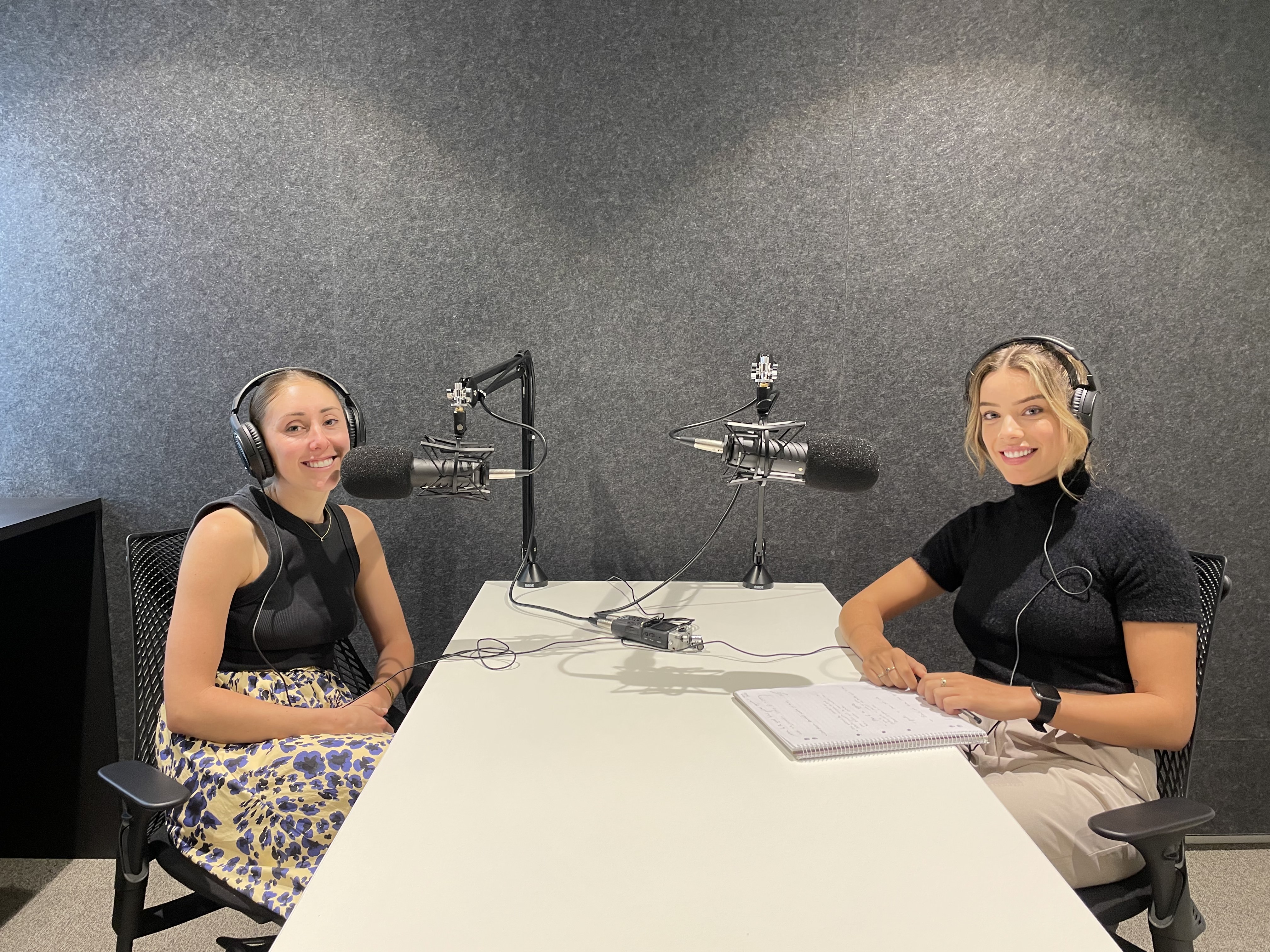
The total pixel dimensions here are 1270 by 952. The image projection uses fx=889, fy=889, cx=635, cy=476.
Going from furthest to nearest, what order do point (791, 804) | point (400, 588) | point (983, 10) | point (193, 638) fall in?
point (400, 588) → point (983, 10) → point (193, 638) → point (791, 804)

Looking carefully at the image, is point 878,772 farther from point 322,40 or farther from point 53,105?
point 53,105

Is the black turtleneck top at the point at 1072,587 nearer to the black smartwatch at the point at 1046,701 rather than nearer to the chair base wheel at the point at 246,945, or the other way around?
the black smartwatch at the point at 1046,701

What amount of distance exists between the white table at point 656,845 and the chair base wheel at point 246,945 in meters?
0.52

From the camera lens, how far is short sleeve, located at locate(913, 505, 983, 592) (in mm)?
1604

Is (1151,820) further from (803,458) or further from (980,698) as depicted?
(803,458)

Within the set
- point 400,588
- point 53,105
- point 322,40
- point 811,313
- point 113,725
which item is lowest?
point 113,725

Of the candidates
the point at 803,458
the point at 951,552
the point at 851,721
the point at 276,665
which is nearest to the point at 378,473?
the point at 276,665

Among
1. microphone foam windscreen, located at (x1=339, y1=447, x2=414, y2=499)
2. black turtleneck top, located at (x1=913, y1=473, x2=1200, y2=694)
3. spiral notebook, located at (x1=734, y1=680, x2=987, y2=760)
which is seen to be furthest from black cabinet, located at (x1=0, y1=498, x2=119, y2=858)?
black turtleneck top, located at (x1=913, y1=473, x2=1200, y2=694)

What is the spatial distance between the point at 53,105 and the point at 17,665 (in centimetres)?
130

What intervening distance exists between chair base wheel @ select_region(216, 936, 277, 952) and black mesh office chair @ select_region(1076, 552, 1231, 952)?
46.6 inches

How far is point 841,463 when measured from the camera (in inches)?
46.4

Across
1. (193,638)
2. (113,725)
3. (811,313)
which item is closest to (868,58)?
(811,313)

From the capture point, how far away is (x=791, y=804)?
3.12 feet

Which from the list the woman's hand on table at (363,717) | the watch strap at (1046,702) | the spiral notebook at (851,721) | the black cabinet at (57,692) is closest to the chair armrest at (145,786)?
the woman's hand on table at (363,717)
